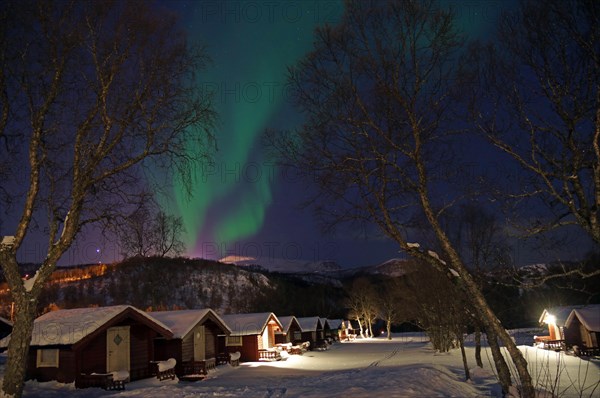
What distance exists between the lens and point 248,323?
1565 inches

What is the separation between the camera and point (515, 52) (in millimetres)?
9922

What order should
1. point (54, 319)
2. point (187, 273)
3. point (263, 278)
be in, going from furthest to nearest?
1. point (263, 278)
2. point (187, 273)
3. point (54, 319)

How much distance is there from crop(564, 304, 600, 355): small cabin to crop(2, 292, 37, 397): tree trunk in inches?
1575

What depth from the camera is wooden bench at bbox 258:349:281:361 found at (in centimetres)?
3854

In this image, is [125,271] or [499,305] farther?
[125,271]

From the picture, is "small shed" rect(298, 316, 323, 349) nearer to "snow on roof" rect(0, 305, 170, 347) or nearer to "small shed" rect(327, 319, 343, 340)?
"small shed" rect(327, 319, 343, 340)

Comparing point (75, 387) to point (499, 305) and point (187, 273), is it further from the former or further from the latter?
point (187, 273)

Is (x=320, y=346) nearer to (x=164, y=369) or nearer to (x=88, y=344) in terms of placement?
(x=164, y=369)

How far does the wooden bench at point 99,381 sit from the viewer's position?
20875mm

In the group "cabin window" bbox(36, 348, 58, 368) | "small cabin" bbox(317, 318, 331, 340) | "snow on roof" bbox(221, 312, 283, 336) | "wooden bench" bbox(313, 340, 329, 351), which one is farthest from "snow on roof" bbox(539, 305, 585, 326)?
"cabin window" bbox(36, 348, 58, 368)

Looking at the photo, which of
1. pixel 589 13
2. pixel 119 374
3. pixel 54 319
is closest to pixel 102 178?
pixel 589 13

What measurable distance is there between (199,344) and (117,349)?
820 centimetres

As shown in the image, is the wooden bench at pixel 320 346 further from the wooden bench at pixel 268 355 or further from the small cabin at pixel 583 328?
the small cabin at pixel 583 328

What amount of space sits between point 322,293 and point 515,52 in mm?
124107
